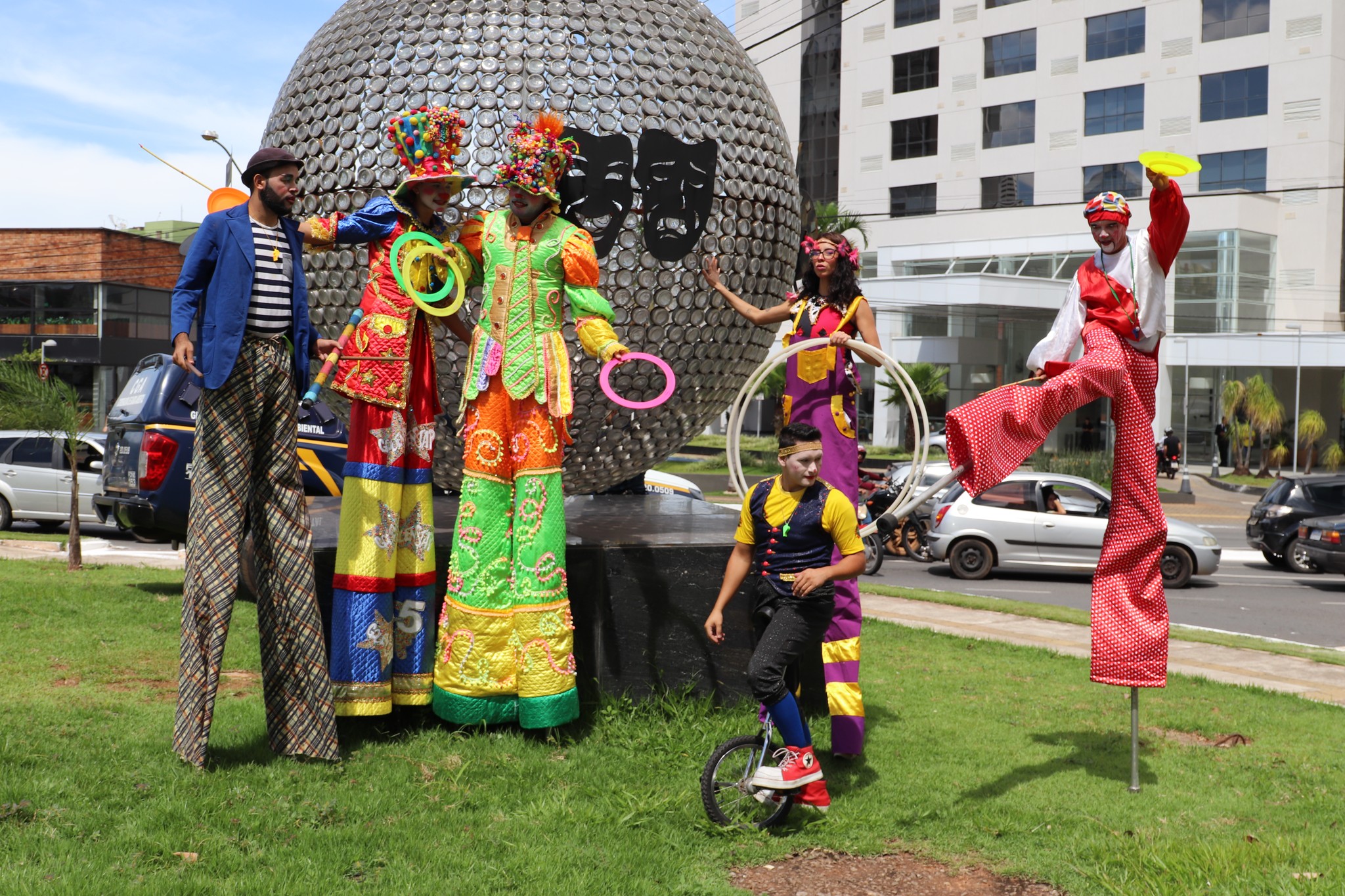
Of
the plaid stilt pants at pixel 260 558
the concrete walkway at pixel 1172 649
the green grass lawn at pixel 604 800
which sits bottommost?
the concrete walkway at pixel 1172 649

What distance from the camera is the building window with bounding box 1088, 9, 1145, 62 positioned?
118ft

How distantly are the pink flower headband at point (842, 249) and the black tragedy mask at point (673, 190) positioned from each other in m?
0.45

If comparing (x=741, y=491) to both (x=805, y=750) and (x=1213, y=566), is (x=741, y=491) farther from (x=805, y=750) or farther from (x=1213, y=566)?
(x=1213, y=566)

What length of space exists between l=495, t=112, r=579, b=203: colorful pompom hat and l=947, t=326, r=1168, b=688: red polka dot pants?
1.92m

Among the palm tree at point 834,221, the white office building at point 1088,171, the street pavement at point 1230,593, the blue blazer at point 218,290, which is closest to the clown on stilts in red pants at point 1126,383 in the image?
the blue blazer at point 218,290

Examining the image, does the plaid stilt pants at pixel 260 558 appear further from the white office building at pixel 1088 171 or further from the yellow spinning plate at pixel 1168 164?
the white office building at pixel 1088 171

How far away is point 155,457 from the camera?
9.64m

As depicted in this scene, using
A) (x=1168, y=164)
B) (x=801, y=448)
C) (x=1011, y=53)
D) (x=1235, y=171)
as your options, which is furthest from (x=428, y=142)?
(x=1011, y=53)

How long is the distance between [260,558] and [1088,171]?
36.7m

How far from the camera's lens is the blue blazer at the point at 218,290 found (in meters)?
4.34

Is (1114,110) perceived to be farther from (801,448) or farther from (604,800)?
(604,800)

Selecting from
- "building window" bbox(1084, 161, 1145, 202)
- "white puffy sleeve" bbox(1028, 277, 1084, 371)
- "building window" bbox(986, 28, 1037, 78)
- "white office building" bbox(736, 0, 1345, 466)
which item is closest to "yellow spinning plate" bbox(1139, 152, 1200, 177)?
"white puffy sleeve" bbox(1028, 277, 1084, 371)

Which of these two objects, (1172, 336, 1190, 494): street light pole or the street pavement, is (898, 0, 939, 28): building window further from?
the street pavement

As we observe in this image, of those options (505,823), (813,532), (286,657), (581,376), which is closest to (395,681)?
(286,657)
